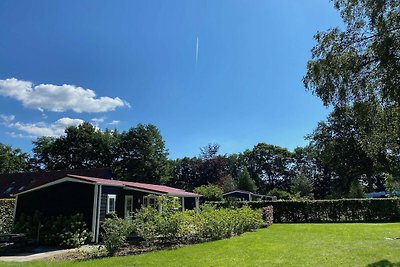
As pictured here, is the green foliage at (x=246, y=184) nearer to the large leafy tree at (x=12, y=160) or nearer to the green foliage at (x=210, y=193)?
the green foliage at (x=210, y=193)

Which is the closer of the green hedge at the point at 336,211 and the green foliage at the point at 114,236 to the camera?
the green foliage at the point at 114,236

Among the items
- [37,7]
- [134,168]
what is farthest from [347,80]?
[134,168]

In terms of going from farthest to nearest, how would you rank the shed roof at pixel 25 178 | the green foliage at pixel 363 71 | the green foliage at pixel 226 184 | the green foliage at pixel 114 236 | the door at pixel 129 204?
the green foliage at pixel 226 184 → the shed roof at pixel 25 178 → the door at pixel 129 204 → the green foliage at pixel 114 236 → the green foliage at pixel 363 71

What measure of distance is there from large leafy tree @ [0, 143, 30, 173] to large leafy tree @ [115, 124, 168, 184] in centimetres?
1674

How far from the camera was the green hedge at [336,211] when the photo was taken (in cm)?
Answer: 2530

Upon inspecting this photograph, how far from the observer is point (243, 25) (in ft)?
47.4

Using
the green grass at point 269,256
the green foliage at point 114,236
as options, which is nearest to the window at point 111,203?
the green foliage at point 114,236

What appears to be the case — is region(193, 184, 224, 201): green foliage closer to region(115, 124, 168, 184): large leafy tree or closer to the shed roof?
the shed roof

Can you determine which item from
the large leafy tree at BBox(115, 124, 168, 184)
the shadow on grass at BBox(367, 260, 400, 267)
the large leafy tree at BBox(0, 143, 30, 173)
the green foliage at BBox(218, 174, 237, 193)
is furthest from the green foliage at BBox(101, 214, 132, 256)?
the large leafy tree at BBox(0, 143, 30, 173)

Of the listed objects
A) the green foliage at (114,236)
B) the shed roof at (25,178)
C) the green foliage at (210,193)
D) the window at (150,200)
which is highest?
the shed roof at (25,178)

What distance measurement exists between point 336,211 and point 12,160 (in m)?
48.7

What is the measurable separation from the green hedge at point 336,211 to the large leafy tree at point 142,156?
24094mm

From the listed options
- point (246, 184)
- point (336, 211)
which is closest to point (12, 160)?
point (246, 184)

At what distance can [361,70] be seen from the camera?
29.2 ft
